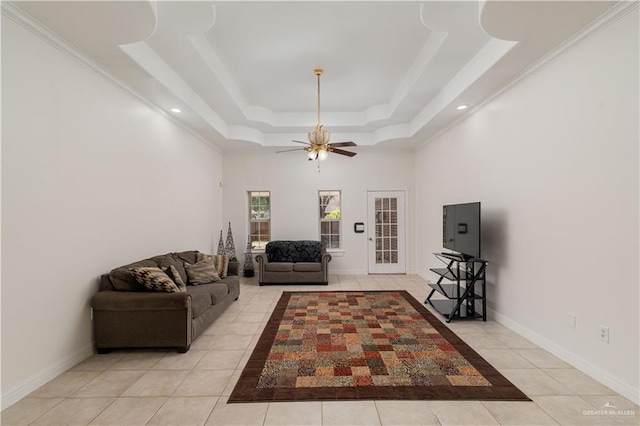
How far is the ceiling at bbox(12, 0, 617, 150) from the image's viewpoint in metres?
2.41

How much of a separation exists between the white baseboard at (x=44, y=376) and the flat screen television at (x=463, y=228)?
14.3 ft

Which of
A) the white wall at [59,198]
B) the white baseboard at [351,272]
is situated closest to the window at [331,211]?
the white baseboard at [351,272]

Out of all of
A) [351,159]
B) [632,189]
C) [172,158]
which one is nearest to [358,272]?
[351,159]

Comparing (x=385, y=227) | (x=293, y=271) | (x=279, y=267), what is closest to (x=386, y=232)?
(x=385, y=227)

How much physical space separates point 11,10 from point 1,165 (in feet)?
3.77

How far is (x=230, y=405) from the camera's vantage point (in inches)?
87.0

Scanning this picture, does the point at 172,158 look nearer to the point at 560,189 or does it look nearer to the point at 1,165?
the point at 1,165

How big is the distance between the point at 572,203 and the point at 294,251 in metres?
4.72

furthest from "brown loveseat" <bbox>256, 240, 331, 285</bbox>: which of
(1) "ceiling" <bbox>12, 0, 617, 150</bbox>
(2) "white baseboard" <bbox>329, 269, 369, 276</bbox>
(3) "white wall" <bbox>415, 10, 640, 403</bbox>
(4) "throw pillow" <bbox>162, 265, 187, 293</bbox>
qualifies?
(3) "white wall" <bbox>415, 10, 640, 403</bbox>

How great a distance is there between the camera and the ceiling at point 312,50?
2412 millimetres

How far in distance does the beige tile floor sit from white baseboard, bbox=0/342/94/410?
6 centimetres

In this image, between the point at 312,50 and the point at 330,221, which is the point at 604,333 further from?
the point at 330,221

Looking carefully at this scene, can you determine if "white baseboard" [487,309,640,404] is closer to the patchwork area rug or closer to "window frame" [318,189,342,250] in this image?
the patchwork area rug

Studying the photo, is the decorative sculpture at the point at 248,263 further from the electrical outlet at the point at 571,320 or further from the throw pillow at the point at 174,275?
the electrical outlet at the point at 571,320
